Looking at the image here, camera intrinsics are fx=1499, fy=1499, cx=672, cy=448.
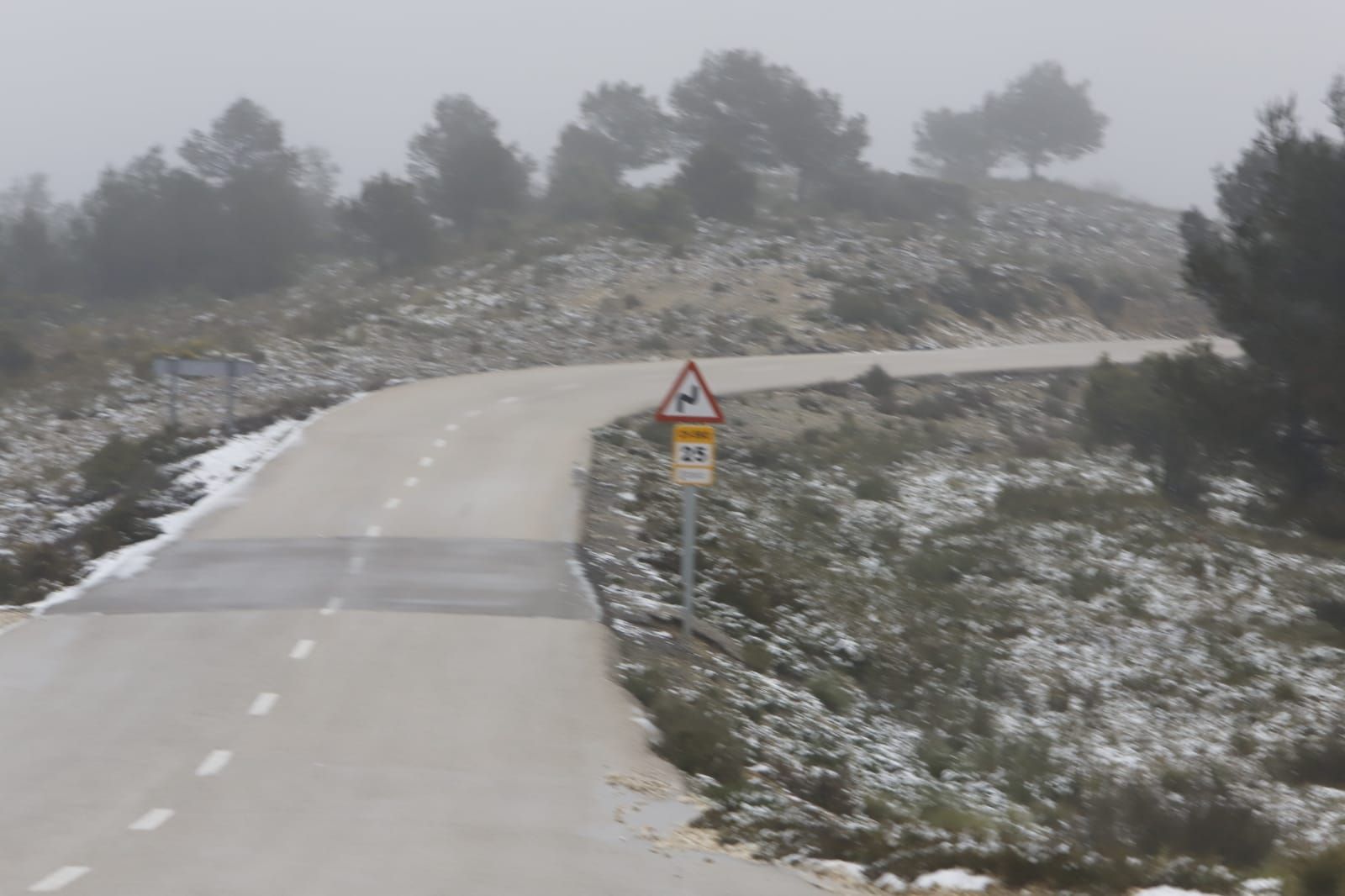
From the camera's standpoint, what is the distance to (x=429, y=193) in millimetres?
64812

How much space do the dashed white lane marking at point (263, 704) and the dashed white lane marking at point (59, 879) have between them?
3.49 m

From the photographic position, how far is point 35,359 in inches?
1540

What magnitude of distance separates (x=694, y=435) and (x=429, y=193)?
174ft

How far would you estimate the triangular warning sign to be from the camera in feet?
45.5

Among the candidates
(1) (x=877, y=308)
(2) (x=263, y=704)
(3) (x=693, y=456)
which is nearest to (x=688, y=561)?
(3) (x=693, y=456)

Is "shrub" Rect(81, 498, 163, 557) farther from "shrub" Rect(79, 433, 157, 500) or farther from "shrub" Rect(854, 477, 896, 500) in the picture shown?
"shrub" Rect(854, 477, 896, 500)

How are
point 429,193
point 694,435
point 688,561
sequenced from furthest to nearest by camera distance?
point 429,193, point 694,435, point 688,561

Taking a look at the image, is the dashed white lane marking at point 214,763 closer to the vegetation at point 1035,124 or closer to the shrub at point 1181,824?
the shrub at point 1181,824

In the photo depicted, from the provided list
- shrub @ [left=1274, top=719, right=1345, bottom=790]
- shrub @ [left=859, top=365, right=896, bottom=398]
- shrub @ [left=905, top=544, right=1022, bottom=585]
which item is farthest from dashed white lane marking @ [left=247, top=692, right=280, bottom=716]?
shrub @ [left=859, top=365, right=896, bottom=398]

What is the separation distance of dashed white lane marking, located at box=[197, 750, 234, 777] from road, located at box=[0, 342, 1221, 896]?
2cm

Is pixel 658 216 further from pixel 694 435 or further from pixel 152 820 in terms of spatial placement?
pixel 152 820

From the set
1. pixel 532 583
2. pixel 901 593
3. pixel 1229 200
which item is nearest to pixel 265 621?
pixel 532 583

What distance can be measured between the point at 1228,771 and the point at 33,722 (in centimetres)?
1022

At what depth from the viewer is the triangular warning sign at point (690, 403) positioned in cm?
1388
